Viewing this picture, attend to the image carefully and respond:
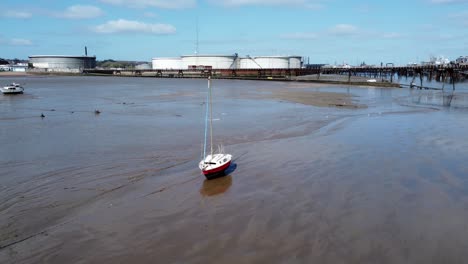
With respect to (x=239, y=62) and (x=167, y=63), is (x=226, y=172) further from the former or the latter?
(x=167, y=63)

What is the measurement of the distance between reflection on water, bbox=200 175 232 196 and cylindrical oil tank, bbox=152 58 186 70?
145m

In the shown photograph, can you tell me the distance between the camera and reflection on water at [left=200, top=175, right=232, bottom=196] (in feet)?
49.9

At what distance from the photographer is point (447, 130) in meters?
29.2

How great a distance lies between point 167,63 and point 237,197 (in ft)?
511

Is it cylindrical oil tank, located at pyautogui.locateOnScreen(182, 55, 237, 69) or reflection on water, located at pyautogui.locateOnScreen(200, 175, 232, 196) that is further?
cylindrical oil tank, located at pyautogui.locateOnScreen(182, 55, 237, 69)

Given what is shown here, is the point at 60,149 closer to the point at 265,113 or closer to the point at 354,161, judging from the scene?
the point at 354,161

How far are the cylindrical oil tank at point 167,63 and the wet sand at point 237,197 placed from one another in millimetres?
134592

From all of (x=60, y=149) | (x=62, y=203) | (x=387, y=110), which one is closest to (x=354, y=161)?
(x=62, y=203)

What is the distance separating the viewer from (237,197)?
14641 mm

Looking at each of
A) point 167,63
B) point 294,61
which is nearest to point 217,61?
point 167,63

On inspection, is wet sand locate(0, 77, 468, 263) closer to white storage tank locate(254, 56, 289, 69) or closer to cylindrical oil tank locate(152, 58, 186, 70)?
white storage tank locate(254, 56, 289, 69)

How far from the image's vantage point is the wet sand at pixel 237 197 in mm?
10680

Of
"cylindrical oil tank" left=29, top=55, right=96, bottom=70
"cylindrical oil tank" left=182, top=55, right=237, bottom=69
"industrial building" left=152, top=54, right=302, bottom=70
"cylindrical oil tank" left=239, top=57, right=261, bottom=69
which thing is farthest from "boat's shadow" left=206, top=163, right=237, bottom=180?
"cylindrical oil tank" left=29, top=55, right=96, bottom=70

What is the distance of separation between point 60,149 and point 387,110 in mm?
33373
